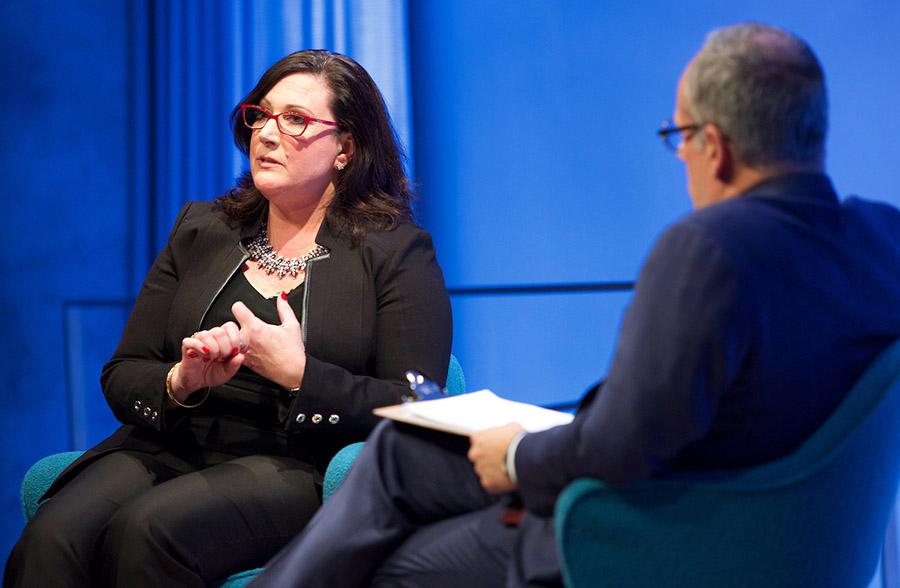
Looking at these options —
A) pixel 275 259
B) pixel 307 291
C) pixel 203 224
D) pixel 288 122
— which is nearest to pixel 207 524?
pixel 307 291

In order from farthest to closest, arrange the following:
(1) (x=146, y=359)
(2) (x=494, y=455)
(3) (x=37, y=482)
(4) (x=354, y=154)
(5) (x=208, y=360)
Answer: (4) (x=354, y=154) → (1) (x=146, y=359) → (3) (x=37, y=482) → (5) (x=208, y=360) → (2) (x=494, y=455)

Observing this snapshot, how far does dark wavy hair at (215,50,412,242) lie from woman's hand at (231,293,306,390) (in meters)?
0.35

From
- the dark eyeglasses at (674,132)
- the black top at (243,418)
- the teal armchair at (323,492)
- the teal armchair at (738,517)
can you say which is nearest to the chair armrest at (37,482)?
the teal armchair at (323,492)

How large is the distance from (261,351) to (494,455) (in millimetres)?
697

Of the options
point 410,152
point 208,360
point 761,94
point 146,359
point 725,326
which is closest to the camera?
point 725,326

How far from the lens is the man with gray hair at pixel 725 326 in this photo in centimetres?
117

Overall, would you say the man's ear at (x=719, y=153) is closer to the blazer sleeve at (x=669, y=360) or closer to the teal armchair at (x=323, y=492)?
the blazer sleeve at (x=669, y=360)

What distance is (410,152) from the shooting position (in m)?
3.37

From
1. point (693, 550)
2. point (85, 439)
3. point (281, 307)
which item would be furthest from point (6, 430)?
point (693, 550)

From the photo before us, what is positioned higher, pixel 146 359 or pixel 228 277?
pixel 228 277

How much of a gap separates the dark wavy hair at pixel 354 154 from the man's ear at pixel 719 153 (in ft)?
3.34

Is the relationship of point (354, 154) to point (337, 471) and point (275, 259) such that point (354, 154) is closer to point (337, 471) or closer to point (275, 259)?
point (275, 259)

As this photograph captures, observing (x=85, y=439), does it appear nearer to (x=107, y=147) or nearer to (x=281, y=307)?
(x=107, y=147)

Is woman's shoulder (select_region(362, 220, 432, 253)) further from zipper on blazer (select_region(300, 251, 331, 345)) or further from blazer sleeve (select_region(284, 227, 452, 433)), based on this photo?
zipper on blazer (select_region(300, 251, 331, 345))
